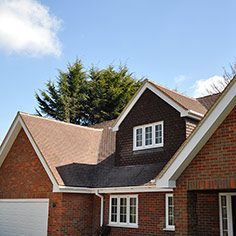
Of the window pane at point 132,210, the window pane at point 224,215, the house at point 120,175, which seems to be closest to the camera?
the house at point 120,175

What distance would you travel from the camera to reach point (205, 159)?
8.70 meters

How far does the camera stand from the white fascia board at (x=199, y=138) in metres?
8.29

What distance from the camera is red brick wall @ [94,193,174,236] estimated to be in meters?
12.5

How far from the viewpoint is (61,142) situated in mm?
16906

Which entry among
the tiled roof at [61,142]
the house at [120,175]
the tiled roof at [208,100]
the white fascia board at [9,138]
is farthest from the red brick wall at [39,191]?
the tiled roof at [208,100]

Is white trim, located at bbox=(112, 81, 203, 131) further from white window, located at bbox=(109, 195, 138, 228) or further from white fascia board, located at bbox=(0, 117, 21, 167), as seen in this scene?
white fascia board, located at bbox=(0, 117, 21, 167)

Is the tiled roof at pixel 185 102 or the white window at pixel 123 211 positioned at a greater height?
the tiled roof at pixel 185 102

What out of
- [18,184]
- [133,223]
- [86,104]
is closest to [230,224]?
[133,223]

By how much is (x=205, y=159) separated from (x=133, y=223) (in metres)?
6.13

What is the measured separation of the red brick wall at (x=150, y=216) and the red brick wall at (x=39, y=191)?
210 cm

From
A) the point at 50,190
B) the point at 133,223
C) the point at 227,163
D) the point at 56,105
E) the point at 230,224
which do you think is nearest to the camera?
the point at 227,163

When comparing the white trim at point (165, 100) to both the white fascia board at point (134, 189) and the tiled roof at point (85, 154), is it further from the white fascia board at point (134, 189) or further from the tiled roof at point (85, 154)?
the white fascia board at point (134, 189)

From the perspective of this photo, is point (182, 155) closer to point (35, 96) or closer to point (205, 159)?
point (205, 159)

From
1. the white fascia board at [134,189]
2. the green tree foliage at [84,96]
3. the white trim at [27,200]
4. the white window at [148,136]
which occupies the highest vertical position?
the green tree foliage at [84,96]
